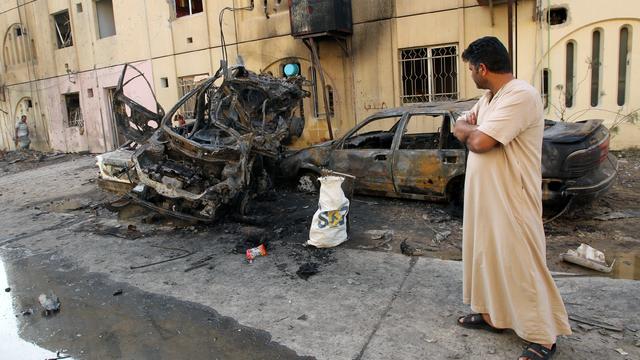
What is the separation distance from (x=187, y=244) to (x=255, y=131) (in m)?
1.75

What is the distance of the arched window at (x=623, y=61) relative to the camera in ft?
26.4

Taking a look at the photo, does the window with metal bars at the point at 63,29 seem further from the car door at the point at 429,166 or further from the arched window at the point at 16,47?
the car door at the point at 429,166

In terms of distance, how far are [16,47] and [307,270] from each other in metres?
20.5

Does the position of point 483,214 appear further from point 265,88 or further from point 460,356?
point 265,88

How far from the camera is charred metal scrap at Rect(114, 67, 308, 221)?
240 inches

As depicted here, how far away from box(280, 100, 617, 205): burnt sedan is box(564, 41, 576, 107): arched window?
8.33ft

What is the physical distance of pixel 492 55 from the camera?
2.77m

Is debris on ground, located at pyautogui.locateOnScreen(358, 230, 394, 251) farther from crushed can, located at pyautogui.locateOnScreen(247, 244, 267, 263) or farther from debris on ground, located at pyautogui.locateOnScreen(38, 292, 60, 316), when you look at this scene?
debris on ground, located at pyautogui.locateOnScreen(38, 292, 60, 316)

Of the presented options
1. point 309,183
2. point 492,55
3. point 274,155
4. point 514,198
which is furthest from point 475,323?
point 309,183

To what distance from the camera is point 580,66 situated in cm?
839

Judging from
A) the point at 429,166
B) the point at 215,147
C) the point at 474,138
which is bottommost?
the point at 429,166

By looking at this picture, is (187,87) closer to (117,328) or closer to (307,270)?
(307,270)

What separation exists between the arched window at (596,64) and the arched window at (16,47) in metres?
19.7

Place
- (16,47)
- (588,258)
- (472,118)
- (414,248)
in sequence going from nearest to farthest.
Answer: (472,118) < (588,258) < (414,248) < (16,47)
